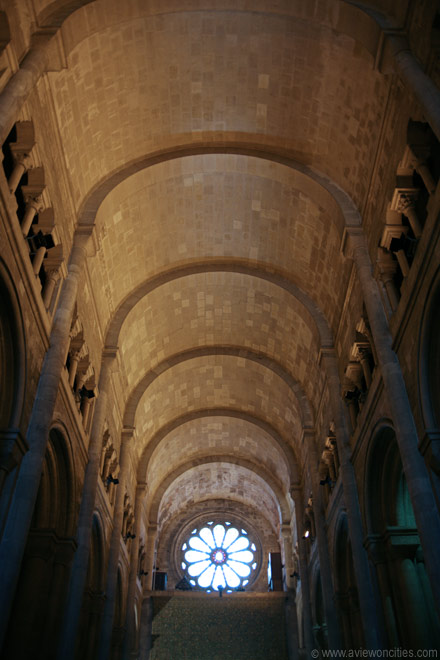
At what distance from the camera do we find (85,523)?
43.8ft

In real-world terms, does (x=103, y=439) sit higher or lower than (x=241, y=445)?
lower

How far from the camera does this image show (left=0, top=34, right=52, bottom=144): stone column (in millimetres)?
9018

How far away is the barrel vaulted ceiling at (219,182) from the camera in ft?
42.8

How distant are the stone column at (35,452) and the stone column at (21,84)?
4.13 metres

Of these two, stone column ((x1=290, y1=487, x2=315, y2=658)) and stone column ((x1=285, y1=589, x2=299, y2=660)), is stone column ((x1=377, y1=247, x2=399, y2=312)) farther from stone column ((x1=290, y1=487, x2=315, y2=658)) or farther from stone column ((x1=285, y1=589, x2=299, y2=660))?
stone column ((x1=285, y1=589, x2=299, y2=660))

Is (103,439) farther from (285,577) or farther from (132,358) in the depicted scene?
(285,577)

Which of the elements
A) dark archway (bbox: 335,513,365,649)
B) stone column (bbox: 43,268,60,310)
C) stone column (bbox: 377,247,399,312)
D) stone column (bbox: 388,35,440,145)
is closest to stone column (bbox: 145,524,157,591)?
dark archway (bbox: 335,513,365,649)

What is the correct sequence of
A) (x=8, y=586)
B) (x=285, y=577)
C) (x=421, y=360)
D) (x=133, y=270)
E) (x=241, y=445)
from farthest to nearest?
1. (x=241, y=445)
2. (x=285, y=577)
3. (x=133, y=270)
4. (x=421, y=360)
5. (x=8, y=586)

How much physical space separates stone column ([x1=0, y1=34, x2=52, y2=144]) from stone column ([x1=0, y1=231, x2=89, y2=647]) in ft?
13.5

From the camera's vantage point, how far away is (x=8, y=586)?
27.0 ft

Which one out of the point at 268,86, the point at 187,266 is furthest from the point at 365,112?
the point at 187,266

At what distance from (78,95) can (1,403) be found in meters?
7.85

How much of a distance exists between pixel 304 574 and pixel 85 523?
11.1 meters

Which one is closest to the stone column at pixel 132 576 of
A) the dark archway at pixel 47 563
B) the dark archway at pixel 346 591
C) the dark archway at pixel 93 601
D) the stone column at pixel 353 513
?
the dark archway at pixel 93 601
